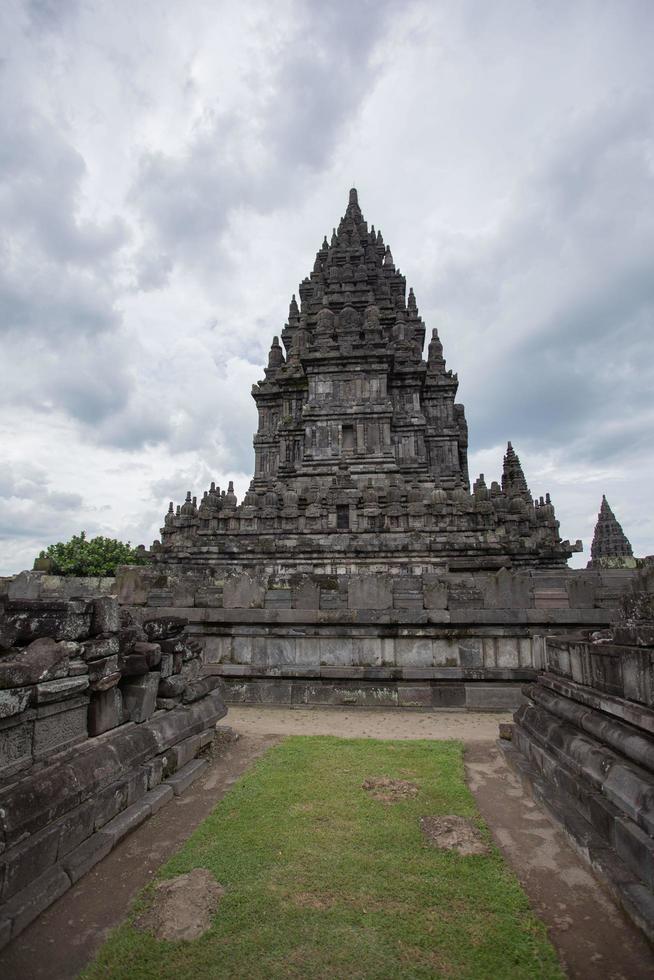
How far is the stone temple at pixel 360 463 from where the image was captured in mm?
18844

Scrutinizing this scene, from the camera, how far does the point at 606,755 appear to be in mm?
3865

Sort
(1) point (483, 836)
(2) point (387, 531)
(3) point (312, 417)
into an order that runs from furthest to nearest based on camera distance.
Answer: (3) point (312, 417)
(2) point (387, 531)
(1) point (483, 836)

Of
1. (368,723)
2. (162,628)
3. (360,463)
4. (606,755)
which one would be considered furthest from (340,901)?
(360,463)

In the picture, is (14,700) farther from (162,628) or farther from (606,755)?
(606,755)

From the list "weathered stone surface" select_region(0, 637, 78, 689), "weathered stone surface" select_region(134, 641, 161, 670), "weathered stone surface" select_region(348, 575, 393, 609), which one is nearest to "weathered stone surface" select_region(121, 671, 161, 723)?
"weathered stone surface" select_region(134, 641, 161, 670)

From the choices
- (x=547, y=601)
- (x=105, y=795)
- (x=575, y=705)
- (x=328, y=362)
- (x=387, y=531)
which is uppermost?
(x=328, y=362)

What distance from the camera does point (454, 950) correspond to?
265cm

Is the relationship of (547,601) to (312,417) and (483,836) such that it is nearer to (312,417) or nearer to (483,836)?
(483,836)

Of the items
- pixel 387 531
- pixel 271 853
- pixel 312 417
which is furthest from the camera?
pixel 312 417

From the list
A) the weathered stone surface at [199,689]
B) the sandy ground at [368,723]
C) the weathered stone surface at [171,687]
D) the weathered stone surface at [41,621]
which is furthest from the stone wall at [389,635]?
the weathered stone surface at [41,621]

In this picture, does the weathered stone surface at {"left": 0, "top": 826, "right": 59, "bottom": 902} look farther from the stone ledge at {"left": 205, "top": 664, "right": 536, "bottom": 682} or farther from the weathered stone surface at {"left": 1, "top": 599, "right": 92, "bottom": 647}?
the stone ledge at {"left": 205, "top": 664, "right": 536, "bottom": 682}

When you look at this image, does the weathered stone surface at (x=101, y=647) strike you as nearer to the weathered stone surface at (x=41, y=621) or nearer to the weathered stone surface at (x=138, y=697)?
the weathered stone surface at (x=41, y=621)

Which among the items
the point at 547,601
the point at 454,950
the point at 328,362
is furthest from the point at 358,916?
the point at 328,362

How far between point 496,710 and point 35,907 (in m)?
7.14
